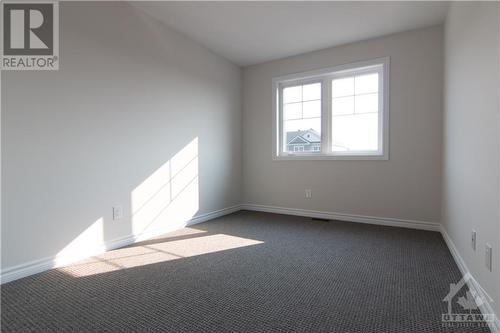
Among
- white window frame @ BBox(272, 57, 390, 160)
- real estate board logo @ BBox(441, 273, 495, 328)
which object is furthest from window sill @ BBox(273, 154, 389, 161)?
real estate board logo @ BBox(441, 273, 495, 328)

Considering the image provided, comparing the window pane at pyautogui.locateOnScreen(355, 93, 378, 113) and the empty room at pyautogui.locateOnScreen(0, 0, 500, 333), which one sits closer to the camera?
the empty room at pyautogui.locateOnScreen(0, 0, 500, 333)

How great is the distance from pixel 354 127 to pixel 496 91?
2240mm

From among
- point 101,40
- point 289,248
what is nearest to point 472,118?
point 289,248

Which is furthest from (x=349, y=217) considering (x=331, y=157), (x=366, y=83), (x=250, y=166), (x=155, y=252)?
(x=155, y=252)

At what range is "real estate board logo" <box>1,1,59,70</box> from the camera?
1841mm

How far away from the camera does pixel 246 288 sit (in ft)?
5.60

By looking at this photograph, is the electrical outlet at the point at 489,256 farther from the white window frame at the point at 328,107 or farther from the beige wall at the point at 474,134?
the white window frame at the point at 328,107

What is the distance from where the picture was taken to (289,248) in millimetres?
2475

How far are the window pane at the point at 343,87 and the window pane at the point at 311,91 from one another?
22 cm

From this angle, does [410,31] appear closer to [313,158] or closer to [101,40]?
[313,158]

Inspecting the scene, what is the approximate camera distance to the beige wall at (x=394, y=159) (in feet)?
9.89

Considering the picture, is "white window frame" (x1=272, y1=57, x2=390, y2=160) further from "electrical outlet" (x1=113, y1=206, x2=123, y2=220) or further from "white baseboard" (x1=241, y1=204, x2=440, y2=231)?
"electrical outlet" (x1=113, y1=206, x2=123, y2=220)

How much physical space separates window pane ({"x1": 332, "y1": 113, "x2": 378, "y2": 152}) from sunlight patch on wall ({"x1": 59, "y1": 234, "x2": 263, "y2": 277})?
192 centimetres

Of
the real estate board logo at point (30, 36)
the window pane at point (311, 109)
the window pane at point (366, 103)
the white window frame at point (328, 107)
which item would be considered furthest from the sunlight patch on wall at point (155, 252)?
the window pane at point (366, 103)
